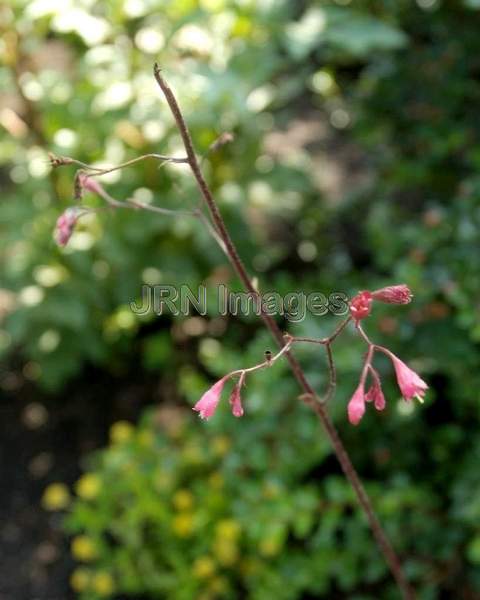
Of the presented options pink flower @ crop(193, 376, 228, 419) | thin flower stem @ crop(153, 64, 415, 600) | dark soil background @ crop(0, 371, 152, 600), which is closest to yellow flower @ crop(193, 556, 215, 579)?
dark soil background @ crop(0, 371, 152, 600)

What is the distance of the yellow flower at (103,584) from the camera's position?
2377mm

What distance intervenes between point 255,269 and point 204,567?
1.13m

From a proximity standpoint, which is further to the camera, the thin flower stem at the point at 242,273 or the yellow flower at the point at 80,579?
the yellow flower at the point at 80,579

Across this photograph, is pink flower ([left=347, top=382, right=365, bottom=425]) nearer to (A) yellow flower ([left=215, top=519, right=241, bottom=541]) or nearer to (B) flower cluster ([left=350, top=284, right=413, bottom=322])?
(B) flower cluster ([left=350, top=284, right=413, bottom=322])

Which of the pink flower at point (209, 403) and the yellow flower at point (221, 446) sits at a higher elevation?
the pink flower at point (209, 403)

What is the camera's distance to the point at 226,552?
224cm

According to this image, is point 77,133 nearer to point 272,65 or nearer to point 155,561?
point 272,65

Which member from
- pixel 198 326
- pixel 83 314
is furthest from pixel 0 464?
pixel 198 326

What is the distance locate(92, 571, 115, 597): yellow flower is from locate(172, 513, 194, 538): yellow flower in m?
0.25

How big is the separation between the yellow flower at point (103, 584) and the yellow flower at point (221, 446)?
0.47 meters

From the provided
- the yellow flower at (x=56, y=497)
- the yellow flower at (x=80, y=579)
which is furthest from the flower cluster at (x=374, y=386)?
the yellow flower at (x=56, y=497)

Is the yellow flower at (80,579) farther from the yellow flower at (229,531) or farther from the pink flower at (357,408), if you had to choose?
the pink flower at (357,408)

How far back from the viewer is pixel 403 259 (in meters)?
2.42

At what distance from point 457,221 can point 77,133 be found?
1230mm
